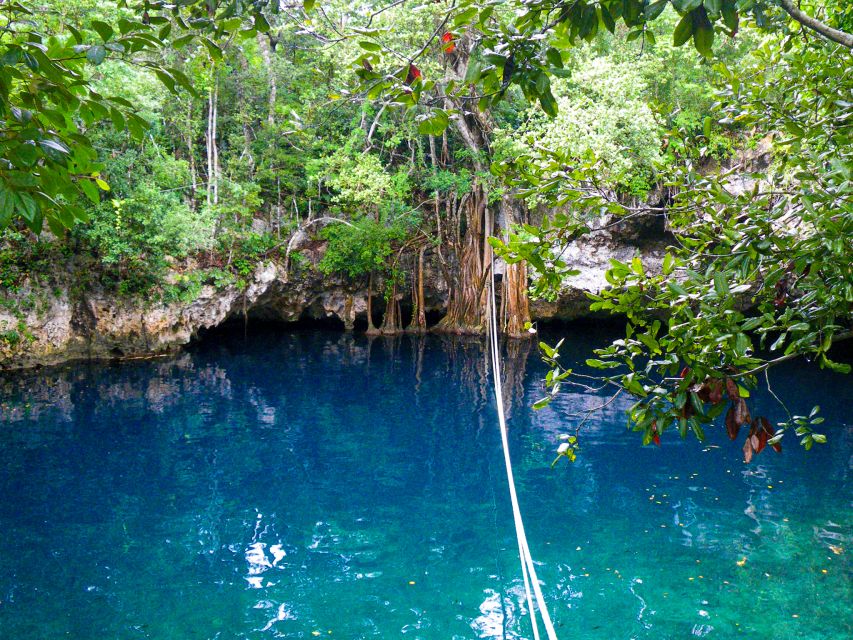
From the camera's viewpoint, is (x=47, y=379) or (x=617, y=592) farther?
(x=47, y=379)

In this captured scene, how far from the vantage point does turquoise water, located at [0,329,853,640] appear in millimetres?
3867

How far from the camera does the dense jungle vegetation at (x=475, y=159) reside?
1.56 metres

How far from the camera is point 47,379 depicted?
9930mm

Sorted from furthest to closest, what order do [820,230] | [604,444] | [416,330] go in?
[416,330]
[604,444]
[820,230]

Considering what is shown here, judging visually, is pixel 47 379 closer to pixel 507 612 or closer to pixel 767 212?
pixel 507 612

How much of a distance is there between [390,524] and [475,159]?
9470 millimetres

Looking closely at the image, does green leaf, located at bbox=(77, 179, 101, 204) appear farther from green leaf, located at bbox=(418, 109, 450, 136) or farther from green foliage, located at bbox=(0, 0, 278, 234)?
green leaf, located at bbox=(418, 109, 450, 136)

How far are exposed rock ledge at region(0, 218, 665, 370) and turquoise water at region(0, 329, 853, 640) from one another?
7.00 ft

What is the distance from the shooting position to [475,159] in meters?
13.1

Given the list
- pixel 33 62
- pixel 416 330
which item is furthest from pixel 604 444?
pixel 416 330

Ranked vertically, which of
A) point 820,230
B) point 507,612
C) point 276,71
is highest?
point 276,71

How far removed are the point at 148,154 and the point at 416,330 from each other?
21.5 feet

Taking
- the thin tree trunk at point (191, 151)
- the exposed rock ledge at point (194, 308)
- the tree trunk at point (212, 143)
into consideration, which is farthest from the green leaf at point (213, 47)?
the thin tree trunk at point (191, 151)

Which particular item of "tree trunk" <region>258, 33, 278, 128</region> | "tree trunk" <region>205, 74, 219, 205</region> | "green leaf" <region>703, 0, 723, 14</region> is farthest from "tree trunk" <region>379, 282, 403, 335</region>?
"green leaf" <region>703, 0, 723, 14</region>
